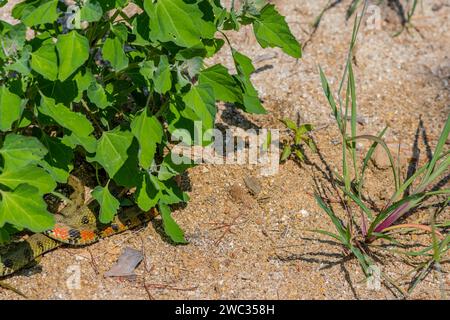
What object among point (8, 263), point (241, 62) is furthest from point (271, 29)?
point (8, 263)

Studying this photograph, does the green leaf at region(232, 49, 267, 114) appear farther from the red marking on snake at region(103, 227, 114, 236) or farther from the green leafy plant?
the red marking on snake at region(103, 227, 114, 236)

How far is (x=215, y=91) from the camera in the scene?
3445 millimetres

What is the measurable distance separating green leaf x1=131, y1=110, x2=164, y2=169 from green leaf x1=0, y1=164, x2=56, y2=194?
0.45m

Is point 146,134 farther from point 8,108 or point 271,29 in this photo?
point 271,29

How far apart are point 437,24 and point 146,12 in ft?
9.76

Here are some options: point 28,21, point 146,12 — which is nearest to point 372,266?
point 146,12

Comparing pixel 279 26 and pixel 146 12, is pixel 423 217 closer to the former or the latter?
pixel 279 26

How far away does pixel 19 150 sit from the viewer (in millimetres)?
3342

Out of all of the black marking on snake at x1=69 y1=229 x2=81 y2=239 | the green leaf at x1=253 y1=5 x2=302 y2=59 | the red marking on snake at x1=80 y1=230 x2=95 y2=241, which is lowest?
the red marking on snake at x1=80 y1=230 x2=95 y2=241

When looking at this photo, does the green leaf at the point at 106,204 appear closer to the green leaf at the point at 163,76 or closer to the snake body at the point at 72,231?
the snake body at the point at 72,231

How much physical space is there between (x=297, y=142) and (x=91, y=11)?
1740mm

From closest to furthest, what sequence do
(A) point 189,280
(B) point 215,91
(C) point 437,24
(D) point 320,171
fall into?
1. (B) point 215,91
2. (A) point 189,280
3. (D) point 320,171
4. (C) point 437,24

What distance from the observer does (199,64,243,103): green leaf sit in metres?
3.41

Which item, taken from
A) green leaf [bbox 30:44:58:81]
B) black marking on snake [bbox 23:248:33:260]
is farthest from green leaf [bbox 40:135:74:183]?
green leaf [bbox 30:44:58:81]
